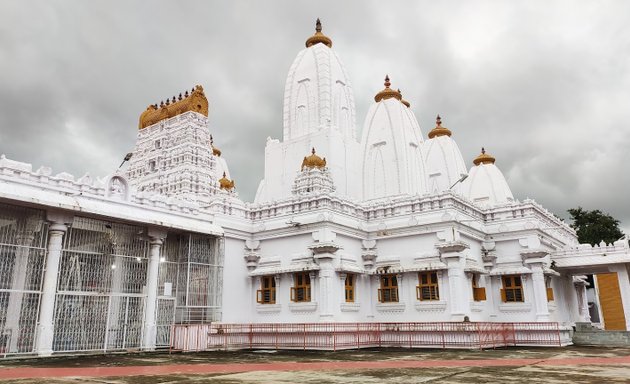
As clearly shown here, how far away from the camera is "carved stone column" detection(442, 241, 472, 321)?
2033 cm

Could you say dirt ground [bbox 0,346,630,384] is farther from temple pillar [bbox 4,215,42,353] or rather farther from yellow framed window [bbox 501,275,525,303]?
yellow framed window [bbox 501,275,525,303]

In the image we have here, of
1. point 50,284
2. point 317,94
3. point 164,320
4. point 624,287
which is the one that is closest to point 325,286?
point 164,320

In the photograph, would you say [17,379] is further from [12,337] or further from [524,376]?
[524,376]

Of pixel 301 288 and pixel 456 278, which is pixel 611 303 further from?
pixel 301 288

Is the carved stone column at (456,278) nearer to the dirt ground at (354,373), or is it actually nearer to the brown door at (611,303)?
the dirt ground at (354,373)

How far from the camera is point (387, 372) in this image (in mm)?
11969

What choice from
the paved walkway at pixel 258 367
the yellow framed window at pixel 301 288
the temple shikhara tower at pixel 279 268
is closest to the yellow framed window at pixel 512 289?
the temple shikhara tower at pixel 279 268

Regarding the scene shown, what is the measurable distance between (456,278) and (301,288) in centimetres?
650

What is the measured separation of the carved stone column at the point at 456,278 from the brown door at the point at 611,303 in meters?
15.4

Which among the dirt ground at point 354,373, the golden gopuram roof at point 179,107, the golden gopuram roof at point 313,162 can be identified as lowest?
the dirt ground at point 354,373

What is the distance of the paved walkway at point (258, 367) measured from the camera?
11.7 meters

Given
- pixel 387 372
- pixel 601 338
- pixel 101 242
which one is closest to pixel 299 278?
pixel 101 242

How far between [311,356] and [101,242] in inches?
344

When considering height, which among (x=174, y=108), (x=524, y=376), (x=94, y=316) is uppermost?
(x=174, y=108)
